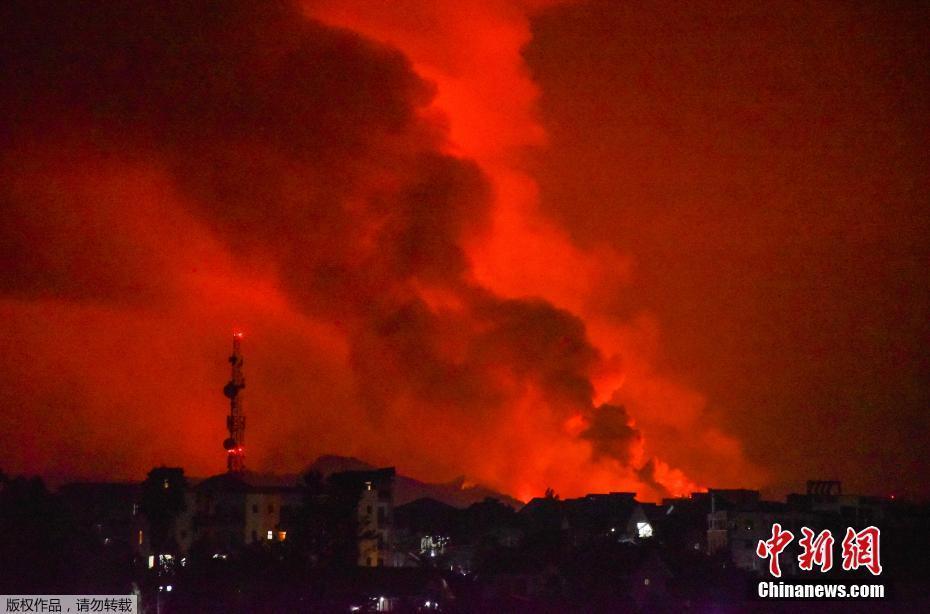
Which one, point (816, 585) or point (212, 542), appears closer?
point (816, 585)

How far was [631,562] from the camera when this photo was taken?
39.0 metres

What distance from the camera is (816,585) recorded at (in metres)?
26.6

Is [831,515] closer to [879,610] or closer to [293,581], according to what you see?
[879,610]

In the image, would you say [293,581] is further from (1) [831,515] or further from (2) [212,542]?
(1) [831,515]

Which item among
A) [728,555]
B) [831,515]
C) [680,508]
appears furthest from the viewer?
[680,508]

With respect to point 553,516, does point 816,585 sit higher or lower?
lower

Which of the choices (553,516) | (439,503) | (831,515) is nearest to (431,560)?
(553,516)

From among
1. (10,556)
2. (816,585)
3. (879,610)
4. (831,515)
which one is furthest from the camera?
(831,515)

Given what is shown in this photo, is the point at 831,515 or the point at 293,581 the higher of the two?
the point at 831,515

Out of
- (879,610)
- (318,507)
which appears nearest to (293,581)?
(318,507)

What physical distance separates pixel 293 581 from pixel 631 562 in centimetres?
897

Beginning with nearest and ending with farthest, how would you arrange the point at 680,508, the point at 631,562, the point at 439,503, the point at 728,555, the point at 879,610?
the point at 879,610, the point at 631,562, the point at 728,555, the point at 680,508, the point at 439,503

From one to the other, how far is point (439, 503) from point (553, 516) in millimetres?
7393

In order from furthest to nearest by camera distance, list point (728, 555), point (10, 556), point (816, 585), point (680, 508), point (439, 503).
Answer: point (439, 503) < point (680, 508) < point (728, 555) < point (10, 556) < point (816, 585)
